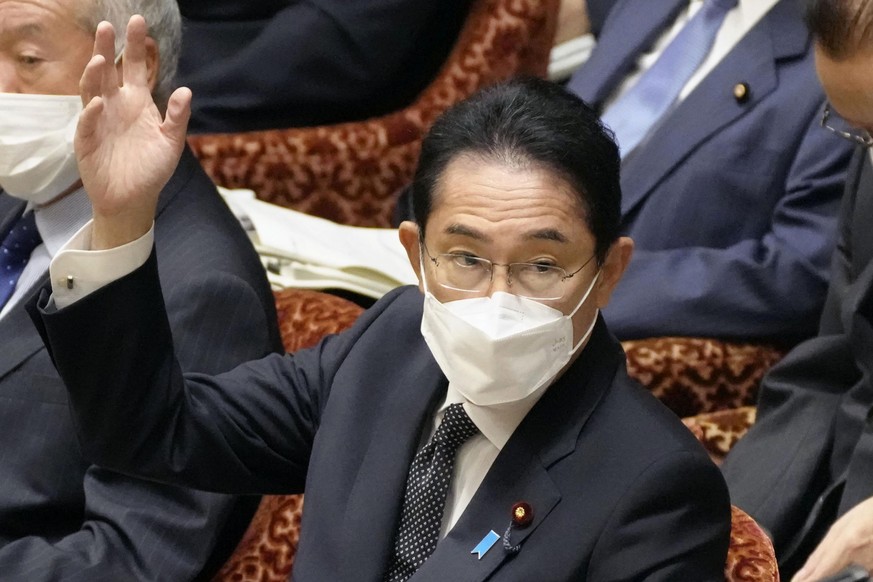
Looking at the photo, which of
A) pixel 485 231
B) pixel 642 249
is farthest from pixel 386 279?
pixel 485 231

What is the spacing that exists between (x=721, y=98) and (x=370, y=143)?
716mm

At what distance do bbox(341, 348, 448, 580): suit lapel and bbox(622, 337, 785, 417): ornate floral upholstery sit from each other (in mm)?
748

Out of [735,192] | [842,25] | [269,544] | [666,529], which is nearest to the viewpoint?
[666,529]

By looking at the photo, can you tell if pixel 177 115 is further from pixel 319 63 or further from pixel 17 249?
pixel 319 63

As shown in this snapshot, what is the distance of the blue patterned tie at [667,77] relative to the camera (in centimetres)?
295

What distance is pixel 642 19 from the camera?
3094 mm

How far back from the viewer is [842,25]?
1866 millimetres

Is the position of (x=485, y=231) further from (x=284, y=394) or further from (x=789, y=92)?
(x=789, y=92)

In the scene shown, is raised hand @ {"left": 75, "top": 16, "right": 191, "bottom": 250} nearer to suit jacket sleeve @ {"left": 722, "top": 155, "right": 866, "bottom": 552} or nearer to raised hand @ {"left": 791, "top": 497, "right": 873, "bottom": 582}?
raised hand @ {"left": 791, "top": 497, "right": 873, "bottom": 582}

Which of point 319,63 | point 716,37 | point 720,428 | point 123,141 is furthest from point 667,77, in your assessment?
point 123,141

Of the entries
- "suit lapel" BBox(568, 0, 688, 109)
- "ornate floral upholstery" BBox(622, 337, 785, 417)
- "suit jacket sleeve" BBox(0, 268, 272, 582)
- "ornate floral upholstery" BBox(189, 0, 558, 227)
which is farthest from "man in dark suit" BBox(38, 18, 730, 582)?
"suit lapel" BBox(568, 0, 688, 109)

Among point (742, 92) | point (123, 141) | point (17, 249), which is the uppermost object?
point (123, 141)

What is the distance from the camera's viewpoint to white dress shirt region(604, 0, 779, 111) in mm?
2881

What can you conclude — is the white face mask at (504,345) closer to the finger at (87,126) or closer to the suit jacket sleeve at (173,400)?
the suit jacket sleeve at (173,400)
